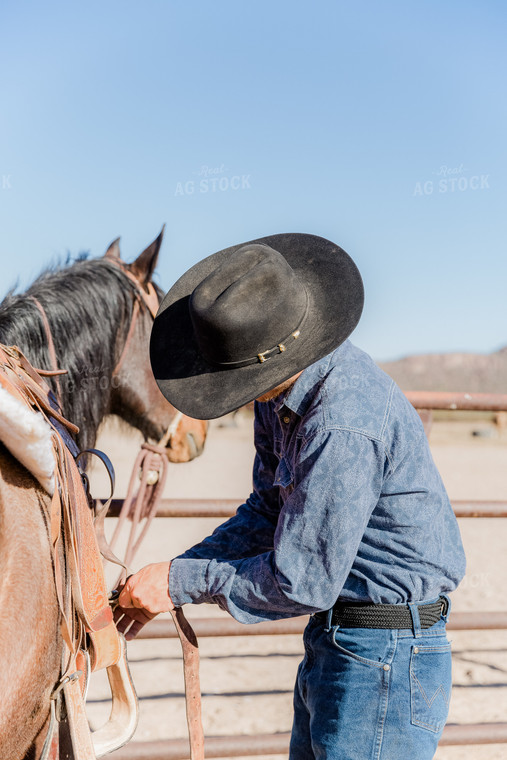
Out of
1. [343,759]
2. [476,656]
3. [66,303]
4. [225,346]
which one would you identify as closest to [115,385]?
[66,303]

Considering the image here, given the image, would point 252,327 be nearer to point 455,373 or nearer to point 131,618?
point 131,618

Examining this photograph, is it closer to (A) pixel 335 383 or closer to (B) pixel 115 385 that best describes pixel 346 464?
(A) pixel 335 383

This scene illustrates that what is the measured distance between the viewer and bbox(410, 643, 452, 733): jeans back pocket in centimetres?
139

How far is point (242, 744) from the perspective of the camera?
2.38m

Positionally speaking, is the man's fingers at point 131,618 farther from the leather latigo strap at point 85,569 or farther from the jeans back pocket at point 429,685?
the jeans back pocket at point 429,685

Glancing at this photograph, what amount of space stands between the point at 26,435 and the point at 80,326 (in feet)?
4.91

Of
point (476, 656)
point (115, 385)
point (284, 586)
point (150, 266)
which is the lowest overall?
point (476, 656)

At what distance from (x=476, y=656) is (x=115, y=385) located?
10.7 ft

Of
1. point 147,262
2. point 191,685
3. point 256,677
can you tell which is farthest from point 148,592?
point 256,677

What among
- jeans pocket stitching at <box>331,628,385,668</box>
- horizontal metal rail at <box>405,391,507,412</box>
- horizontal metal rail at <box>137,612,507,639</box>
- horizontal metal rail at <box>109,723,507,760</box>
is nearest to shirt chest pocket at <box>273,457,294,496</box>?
jeans pocket stitching at <box>331,628,385,668</box>

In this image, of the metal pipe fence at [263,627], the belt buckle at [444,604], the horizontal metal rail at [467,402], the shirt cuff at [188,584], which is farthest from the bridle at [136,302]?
the belt buckle at [444,604]

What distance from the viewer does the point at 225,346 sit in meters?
1.31

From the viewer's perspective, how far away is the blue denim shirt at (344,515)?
126cm

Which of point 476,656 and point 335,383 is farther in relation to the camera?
point 476,656
